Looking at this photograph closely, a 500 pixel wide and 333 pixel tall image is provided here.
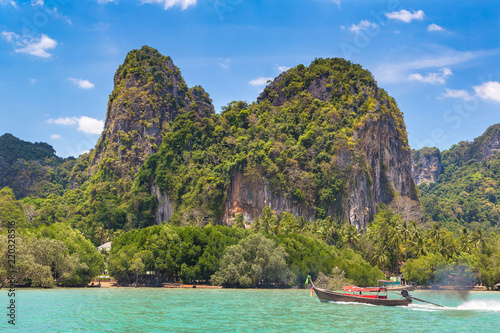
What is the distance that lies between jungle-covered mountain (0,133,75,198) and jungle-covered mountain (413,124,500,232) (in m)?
117

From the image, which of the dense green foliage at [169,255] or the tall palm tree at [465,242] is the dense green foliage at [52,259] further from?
the tall palm tree at [465,242]

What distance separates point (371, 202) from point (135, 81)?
80736mm

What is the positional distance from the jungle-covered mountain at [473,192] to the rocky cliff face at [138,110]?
241 ft

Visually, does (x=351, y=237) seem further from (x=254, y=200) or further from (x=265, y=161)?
(x=265, y=161)

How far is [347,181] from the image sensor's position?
89625mm

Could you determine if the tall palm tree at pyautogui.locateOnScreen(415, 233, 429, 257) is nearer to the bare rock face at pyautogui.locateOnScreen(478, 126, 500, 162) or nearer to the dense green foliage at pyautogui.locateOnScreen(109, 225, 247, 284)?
the dense green foliage at pyautogui.locateOnScreen(109, 225, 247, 284)

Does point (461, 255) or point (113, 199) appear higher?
point (113, 199)

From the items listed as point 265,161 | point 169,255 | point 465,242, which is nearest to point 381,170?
point 265,161

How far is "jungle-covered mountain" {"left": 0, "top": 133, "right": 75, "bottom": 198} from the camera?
507ft

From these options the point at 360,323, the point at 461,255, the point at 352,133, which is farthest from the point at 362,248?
the point at 360,323

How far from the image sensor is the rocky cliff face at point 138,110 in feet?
436

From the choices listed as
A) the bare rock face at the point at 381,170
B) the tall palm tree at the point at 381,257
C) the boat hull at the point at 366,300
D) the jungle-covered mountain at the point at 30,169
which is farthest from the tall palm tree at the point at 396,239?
the jungle-covered mountain at the point at 30,169

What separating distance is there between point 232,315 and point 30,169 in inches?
5745

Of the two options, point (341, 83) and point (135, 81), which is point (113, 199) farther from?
point (341, 83)
